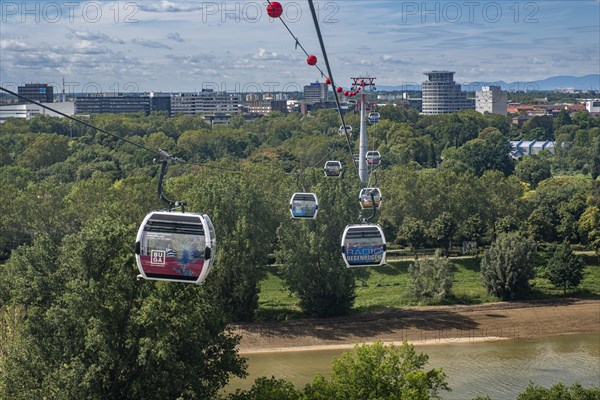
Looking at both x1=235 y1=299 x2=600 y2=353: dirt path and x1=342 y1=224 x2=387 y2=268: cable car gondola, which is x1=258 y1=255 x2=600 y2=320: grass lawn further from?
x1=342 y1=224 x2=387 y2=268: cable car gondola

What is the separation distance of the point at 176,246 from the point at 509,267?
119ft

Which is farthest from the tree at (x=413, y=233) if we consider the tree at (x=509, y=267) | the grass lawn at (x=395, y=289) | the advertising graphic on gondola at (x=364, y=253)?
the advertising graphic on gondola at (x=364, y=253)

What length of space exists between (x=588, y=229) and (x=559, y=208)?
10.1ft

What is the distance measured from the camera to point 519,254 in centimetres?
4903

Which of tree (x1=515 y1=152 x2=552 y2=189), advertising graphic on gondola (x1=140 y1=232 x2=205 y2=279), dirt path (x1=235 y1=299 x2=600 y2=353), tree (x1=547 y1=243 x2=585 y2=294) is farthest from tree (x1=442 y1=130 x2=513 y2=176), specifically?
advertising graphic on gondola (x1=140 y1=232 x2=205 y2=279)

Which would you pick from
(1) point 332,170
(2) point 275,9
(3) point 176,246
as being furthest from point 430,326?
(2) point 275,9

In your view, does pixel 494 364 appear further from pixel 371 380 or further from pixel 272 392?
pixel 272 392

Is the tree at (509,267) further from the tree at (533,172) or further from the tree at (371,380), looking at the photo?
the tree at (533,172)

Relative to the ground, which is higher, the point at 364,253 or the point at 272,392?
the point at 364,253

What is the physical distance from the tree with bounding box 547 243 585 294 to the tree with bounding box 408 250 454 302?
617 centimetres

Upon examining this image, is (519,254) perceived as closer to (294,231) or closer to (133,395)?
(294,231)

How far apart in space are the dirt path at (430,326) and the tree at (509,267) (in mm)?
944

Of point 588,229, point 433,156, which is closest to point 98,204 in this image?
point 588,229

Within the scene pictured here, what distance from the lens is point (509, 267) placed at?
49.6 metres
